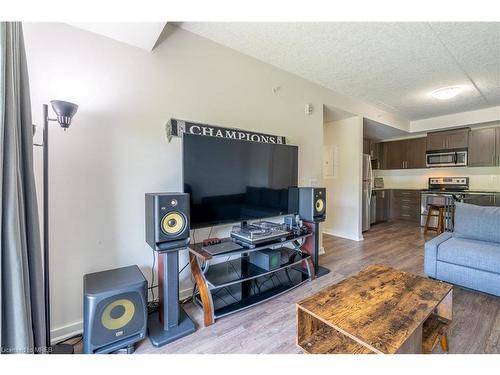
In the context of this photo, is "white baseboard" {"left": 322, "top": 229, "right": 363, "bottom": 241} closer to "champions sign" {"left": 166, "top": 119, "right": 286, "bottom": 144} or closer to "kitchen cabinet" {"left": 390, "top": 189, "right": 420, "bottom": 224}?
"kitchen cabinet" {"left": 390, "top": 189, "right": 420, "bottom": 224}

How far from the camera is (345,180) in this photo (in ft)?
14.1

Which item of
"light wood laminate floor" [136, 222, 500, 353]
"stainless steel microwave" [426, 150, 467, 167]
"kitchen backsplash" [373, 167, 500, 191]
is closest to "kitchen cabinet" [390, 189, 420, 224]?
"kitchen backsplash" [373, 167, 500, 191]

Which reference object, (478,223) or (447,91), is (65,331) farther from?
(447,91)

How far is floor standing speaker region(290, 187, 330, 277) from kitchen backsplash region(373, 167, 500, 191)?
4767 mm

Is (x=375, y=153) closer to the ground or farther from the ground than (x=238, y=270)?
farther from the ground

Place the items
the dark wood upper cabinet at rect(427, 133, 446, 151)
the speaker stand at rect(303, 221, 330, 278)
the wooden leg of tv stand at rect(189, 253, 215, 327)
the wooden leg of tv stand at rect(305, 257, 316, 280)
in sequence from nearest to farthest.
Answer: the wooden leg of tv stand at rect(189, 253, 215, 327), the wooden leg of tv stand at rect(305, 257, 316, 280), the speaker stand at rect(303, 221, 330, 278), the dark wood upper cabinet at rect(427, 133, 446, 151)

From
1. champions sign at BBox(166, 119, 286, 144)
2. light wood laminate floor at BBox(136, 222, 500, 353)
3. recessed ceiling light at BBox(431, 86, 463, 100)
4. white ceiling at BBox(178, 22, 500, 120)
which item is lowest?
light wood laminate floor at BBox(136, 222, 500, 353)

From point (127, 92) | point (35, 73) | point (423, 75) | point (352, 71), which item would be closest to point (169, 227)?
point (127, 92)

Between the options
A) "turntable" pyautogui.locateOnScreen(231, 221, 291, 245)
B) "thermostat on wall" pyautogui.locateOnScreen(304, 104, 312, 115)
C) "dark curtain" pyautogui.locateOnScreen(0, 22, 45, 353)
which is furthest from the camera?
"thermostat on wall" pyautogui.locateOnScreen(304, 104, 312, 115)

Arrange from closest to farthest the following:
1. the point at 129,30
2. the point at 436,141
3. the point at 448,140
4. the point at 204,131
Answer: the point at 129,30 → the point at 204,131 → the point at 448,140 → the point at 436,141

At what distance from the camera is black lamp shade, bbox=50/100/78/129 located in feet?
4.33

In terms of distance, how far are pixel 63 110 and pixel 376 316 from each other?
2120 mm

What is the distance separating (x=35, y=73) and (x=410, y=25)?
2997mm

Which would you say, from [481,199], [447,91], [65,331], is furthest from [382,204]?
[65,331]
